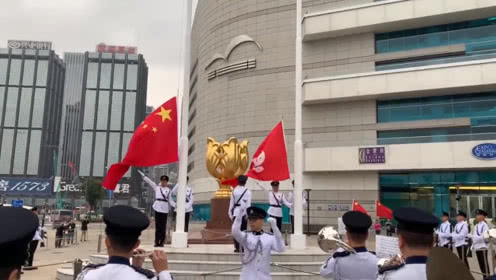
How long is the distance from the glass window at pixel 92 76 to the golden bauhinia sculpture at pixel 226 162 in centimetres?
11950

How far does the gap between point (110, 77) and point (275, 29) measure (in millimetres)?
Result: 102967

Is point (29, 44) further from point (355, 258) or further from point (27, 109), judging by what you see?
point (355, 258)

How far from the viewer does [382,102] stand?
2703 centimetres

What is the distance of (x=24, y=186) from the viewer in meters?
24.2

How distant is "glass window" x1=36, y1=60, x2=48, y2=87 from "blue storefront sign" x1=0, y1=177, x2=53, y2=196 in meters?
106

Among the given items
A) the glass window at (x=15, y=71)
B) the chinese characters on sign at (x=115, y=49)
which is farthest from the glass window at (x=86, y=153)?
the chinese characters on sign at (x=115, y=49)

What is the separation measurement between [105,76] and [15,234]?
130 m

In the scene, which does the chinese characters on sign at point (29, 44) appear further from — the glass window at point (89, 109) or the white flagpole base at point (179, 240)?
the white flagpole base at point (179, 240)

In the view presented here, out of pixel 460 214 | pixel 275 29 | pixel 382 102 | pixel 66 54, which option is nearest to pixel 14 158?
pixel 66 54

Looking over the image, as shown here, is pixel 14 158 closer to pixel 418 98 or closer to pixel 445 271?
pixel 418 98

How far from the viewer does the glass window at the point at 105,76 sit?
123 m

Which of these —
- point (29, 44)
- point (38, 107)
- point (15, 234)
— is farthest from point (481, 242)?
point (29, 44)

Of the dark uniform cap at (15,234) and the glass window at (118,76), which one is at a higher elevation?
the glass window at (118,76)

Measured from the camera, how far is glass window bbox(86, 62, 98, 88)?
401ft
